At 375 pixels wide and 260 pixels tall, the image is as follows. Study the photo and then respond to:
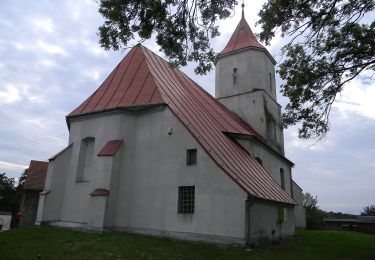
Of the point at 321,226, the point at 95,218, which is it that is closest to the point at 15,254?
the point at 95,218

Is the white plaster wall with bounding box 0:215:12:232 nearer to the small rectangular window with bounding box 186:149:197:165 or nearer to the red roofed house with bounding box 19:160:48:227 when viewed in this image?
the red roofed house with bounding box 19:160:48:227

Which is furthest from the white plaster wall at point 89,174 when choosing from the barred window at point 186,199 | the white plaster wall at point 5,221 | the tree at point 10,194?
the tree at point 10,194

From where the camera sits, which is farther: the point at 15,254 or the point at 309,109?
the point at 309,109

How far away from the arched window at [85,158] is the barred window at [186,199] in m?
5.07

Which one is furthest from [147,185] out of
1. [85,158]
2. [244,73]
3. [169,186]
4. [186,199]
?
[244,73]

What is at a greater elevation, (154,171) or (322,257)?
(154,171)

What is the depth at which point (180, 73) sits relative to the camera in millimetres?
22750

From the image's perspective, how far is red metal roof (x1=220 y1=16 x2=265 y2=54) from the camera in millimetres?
27453

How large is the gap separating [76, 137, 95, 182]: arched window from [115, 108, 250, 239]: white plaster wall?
7.01 feet

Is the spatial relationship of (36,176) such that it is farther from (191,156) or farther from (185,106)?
(191,156)

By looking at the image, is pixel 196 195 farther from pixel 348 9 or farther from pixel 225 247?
pixel 348 9

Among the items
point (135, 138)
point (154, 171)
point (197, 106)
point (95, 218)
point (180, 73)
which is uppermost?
point (180, 73)

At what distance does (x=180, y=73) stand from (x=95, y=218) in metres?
11.2

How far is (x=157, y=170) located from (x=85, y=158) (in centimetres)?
423
